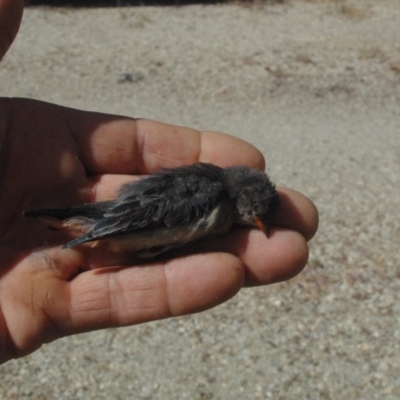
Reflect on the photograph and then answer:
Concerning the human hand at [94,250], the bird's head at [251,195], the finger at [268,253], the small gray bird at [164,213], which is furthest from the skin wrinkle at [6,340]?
the bird's head at [251,195]

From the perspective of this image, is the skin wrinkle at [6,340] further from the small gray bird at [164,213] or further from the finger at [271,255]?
the finger at [271,255]

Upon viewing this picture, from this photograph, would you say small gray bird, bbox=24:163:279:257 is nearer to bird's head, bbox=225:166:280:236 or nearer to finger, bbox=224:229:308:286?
bird's head, bbox=225:166:280:236

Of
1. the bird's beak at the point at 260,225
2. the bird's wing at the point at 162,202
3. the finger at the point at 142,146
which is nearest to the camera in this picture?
the bird's wing at the point at 162,202

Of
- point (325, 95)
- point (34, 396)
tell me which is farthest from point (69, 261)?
point (325, 95)

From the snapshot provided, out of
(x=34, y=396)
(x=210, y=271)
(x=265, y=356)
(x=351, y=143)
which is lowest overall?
(x=34, y=396)

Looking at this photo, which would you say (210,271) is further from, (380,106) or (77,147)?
(380,106)

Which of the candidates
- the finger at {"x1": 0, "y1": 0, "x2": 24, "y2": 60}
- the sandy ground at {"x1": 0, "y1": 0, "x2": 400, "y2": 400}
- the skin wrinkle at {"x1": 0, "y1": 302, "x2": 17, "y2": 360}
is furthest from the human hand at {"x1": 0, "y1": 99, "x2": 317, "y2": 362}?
the sandy ground at {"x1": 0, "y1": 0, "x2": 400, "y2": 400}

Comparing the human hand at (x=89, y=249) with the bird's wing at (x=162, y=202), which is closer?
the human hand at (x=89, y=249)

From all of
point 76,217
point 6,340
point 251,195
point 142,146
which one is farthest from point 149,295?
point 142,146
